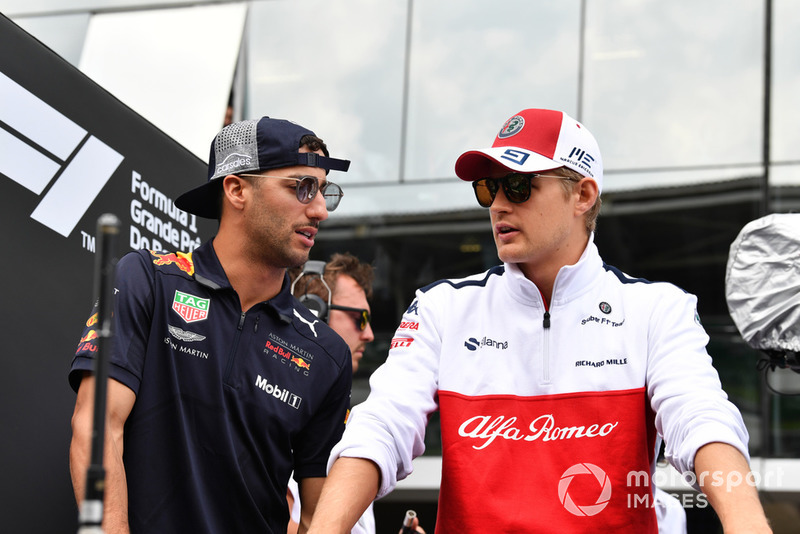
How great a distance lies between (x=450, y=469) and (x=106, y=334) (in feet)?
3.97

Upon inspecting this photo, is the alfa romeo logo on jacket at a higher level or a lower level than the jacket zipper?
lower

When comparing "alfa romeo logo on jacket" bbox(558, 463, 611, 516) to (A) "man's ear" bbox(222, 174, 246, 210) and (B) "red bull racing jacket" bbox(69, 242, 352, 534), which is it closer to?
(B) "red bull racing jacket" bbox(69, 242, 352, 534)

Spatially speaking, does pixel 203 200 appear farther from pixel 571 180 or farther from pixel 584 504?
pixel 584 504

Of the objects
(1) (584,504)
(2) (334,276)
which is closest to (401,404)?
(1) (584,504)

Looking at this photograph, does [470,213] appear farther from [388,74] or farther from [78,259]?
[78,259]

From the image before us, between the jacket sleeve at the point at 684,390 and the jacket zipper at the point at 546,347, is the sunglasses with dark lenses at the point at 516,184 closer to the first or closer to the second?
the jacket zipper at the point at 546,347

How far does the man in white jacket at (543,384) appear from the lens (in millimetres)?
1971

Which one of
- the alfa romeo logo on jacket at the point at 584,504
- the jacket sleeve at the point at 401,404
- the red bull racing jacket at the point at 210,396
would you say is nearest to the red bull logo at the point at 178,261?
the red bull racing jacket at the point at 210,396

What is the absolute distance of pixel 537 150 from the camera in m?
2.34

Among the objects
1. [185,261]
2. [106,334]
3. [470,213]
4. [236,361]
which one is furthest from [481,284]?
[470,213]

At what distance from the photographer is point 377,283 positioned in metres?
9.59

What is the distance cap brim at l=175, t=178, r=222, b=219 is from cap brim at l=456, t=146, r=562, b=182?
940 millimetres

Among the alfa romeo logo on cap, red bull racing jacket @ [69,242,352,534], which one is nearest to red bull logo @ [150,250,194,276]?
red bull racing jacket @ [69,242,352,534]

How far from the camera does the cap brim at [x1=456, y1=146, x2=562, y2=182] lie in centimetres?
230
